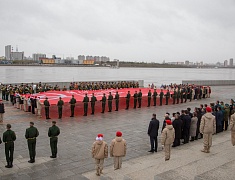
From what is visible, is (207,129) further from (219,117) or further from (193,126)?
(219,117)

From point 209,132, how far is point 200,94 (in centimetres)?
1874

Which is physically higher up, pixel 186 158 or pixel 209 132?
pixel 209 132

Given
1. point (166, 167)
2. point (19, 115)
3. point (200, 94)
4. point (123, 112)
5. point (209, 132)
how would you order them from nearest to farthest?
1. point (166, 167)
2. point (209, 132)
3. point (19, 115)
4. point (123, 112)
5. point (200, 94)

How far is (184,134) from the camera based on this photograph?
1095cm

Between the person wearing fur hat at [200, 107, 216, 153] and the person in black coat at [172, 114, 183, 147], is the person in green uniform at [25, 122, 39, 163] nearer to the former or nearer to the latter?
the person in black coat at [172, 114, 183, 147]

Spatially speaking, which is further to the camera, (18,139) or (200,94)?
(200,94)

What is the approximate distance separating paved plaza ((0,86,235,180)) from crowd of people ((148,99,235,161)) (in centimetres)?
41

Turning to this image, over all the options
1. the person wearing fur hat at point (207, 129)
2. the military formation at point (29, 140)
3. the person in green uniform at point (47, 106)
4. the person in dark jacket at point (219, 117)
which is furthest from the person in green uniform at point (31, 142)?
the person in dark jacket at point (219, 117)

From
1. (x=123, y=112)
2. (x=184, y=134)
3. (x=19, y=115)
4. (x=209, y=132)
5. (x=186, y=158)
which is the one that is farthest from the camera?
(x=123, y=112)

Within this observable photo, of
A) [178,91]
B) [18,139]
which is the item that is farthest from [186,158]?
[178,91]

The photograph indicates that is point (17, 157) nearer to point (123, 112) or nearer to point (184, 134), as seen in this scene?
point (184, 134)

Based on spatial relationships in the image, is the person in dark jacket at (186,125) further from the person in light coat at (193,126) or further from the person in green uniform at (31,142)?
the person in green uniform at (31,142)

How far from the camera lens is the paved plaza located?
6613 millimetres

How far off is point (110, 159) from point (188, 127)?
146 inches
